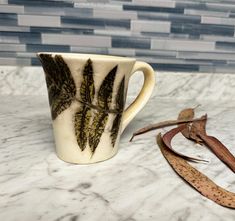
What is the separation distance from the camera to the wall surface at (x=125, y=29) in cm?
64

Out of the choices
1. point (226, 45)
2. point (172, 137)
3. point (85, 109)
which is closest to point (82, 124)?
point (85, 109)

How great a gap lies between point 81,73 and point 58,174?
4.3 inches

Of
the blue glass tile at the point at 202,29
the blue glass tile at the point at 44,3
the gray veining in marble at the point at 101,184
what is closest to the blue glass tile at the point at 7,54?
the blue glass tile at the point at 44,3

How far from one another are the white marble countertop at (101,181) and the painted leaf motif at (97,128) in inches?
1.0

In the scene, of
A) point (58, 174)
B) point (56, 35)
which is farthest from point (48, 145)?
point (56, 35)

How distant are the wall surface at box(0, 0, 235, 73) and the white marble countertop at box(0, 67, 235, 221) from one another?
0.21m

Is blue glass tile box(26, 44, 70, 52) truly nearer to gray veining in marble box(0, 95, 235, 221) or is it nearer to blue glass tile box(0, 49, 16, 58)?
blue glass tile box(0, 49, 16, 58)

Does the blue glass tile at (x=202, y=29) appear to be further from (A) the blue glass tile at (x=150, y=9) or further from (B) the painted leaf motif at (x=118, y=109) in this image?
(B) the painted leaf motif at (x=118, y=109)

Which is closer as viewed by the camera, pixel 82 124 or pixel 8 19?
pixel 82 124

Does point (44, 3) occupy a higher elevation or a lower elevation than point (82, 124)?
higher

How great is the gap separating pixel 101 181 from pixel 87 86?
0.10 metres

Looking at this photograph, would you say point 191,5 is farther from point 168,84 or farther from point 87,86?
point 87,86

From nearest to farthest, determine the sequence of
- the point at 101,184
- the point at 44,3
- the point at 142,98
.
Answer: the point at 101,184 → the point at 142,98 → the point at 44,3

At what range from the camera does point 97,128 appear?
0.32m
